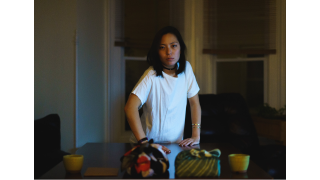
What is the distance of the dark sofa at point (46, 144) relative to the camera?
2232 mm

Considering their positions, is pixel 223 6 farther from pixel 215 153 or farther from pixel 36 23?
pixel 215 153

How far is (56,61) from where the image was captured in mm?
2689

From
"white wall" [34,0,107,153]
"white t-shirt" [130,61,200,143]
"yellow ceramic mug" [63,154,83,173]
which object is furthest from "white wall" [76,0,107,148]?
"yellow ceramic mug" [63,154,83,173]

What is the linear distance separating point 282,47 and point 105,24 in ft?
6.74

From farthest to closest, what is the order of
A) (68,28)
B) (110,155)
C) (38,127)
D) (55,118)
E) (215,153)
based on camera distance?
(68,28) → (55,118) → (38,127) → (110,155) → (215,153)

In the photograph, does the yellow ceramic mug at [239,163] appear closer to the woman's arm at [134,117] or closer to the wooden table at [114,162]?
the wooden table at [114,162]

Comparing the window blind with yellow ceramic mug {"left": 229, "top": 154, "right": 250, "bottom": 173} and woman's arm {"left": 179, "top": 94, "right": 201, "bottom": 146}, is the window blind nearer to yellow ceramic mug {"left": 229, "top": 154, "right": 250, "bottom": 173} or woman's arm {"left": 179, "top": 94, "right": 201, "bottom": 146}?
woman's arm {"left": 179, "top": 94, "right": 201, "bottom": 146}

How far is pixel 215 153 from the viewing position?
1089mm

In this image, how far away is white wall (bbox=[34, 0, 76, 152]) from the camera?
2.67 meters

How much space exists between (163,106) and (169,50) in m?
0.34

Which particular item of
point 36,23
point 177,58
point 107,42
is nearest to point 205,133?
point 177,58

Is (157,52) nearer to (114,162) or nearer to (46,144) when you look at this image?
(114,162)

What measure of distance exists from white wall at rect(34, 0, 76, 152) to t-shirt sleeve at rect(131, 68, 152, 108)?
3.79 feet

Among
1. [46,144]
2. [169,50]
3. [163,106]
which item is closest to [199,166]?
[163,106]
